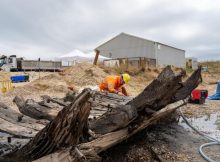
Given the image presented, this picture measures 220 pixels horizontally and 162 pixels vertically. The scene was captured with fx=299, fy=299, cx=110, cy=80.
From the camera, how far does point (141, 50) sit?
39469 mm

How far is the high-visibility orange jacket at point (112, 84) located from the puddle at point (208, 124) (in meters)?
2.05

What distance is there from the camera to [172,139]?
646 centimetres

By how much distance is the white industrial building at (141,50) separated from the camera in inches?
1505

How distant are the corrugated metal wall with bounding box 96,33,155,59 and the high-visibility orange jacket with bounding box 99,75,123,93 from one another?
97.0ft

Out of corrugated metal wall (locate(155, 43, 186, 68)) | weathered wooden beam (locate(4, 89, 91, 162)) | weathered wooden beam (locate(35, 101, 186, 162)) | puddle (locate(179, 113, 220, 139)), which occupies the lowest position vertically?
puddle (locate(179, 113, 220, 139))

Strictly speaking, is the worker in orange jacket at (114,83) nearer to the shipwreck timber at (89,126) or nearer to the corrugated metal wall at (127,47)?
the shipwreck timber at (89,126)

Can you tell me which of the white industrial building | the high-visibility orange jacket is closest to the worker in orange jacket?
the high-visibility orange jacket

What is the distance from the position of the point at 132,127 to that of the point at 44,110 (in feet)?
6.81

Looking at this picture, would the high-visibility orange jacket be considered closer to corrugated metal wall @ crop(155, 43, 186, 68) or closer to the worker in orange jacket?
the worker in orange jacket

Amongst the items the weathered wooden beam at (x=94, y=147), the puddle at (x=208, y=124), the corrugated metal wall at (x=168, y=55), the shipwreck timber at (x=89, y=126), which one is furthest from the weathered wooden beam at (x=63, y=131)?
the corrugated metal wall at (x=168, y=55)

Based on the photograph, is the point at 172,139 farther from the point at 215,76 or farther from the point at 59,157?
the point at 215,76

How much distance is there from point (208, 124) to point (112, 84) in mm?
2848

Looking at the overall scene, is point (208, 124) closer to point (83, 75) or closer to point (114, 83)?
point (114, 83)

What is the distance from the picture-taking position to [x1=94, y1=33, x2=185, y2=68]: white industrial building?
38219mm
